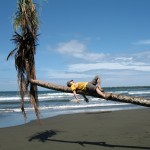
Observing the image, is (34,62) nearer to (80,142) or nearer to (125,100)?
(80,142)

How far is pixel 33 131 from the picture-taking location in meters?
16.4

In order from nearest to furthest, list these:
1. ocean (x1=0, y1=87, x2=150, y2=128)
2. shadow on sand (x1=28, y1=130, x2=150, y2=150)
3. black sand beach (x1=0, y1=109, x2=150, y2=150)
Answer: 1. shadow on sand (x1=28, y1=130, x2=150, y2=150)
2. black sand beach (x1=0, y1=109, x2=150, y2=150)
3. ocean (x1=0, y1=87, x2=150, y2=128)

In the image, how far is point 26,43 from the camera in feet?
45.2

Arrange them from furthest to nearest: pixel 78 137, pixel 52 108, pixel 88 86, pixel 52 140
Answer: pixel 52 108
pixel 78 137
pixel 52 140
pixel 88 86

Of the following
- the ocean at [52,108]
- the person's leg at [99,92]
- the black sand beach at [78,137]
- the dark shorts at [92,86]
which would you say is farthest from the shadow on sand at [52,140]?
the dark shorts at [92,86]

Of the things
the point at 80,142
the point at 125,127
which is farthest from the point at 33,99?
the point at 125,127

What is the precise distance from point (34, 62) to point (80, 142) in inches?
160

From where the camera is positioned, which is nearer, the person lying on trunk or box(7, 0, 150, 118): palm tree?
the person lying on trunk

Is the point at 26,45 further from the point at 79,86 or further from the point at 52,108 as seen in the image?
the point at 52,108

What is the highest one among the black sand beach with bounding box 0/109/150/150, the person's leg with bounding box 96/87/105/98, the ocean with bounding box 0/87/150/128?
the person's leg with bounding box 96/87/105/98

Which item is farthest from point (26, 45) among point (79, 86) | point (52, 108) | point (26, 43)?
point (52, 108)

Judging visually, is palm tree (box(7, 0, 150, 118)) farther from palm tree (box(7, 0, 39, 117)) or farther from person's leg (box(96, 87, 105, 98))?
person's leg (box(96, 87, 105, 98))

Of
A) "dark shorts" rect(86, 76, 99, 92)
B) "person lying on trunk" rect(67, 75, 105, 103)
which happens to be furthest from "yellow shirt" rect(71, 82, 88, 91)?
"dark shorts" rect(86, 76, 99, 92)

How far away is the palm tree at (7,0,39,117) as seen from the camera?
1362 cm
